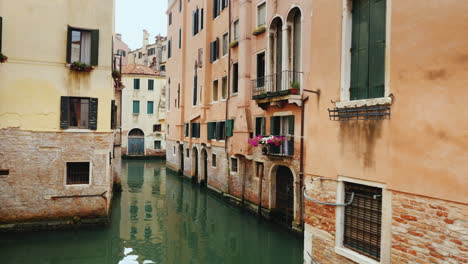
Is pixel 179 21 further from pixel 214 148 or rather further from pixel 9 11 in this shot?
pixel 9 11

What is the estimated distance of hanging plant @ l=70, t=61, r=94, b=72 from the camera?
454 inches

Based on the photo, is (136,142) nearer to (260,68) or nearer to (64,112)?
(260,68)

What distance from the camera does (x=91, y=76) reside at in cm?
1198

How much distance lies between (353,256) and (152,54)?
4808 cm

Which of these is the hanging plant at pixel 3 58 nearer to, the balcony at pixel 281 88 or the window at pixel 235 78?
the balcony at pixel 281 88

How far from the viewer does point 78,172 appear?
39.2 ft

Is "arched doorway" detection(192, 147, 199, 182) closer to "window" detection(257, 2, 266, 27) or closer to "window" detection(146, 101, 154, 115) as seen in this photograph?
"window" detection(257, 2, 266, 27)

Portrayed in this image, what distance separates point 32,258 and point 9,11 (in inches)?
309

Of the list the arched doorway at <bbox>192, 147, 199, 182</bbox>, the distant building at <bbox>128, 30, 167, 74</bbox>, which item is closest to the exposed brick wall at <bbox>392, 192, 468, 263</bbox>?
the arched doorway at <bbox>192, 147, 199, 182</bbox>

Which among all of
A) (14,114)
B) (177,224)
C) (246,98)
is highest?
(246,98)

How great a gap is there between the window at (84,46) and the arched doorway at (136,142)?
25.1 meters

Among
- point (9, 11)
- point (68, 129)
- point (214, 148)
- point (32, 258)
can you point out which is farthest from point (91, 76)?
point (214, 148)

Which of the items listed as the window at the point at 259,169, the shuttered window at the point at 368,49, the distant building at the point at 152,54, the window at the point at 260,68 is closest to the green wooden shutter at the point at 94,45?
the window at the point at 260,68

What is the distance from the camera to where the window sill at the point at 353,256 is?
4816 millimetres
